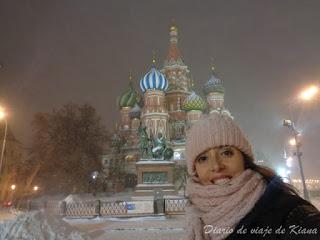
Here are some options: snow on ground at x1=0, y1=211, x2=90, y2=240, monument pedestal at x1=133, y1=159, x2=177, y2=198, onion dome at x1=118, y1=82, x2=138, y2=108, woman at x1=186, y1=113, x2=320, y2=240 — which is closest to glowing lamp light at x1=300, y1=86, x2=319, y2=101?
snow on ground at x1=0, y1=211, x2=90, y2=240

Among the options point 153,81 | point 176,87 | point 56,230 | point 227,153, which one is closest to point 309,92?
point 56,230

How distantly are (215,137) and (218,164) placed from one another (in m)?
0.20

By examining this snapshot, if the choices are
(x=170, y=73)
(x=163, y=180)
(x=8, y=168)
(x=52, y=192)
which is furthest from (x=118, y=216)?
(x=170, y=73)

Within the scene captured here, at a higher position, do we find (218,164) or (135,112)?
(135,112)

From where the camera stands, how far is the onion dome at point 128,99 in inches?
2557

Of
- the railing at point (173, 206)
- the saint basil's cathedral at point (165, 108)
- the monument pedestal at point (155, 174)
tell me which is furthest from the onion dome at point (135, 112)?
the railing at point (173, 206)

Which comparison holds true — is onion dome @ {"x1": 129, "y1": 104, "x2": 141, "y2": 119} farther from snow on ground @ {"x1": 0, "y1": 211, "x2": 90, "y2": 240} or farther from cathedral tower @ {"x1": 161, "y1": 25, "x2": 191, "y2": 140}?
snow on ground @ {"x1": 0, "y1": 211, "x2": 90, "y2": 240}

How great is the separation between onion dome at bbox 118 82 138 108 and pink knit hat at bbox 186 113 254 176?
206 feet

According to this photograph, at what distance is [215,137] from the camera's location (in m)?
2.19

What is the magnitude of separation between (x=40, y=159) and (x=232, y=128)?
37.2 metres

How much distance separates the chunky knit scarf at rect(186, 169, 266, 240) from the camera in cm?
180

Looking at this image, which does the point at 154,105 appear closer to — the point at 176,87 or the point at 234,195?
the point at 176,87

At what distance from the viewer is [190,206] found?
211cm

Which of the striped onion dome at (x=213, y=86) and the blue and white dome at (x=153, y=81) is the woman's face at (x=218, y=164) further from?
the striped onion dome at (x=213, y=86)
